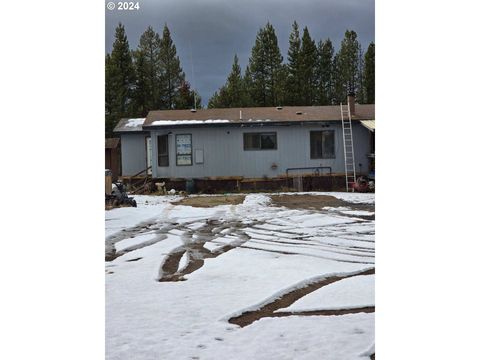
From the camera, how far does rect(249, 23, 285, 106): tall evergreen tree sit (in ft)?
9.49

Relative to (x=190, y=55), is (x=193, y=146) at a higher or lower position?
lower

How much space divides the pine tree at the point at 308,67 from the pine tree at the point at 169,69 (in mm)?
757

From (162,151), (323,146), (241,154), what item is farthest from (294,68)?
(162,151)

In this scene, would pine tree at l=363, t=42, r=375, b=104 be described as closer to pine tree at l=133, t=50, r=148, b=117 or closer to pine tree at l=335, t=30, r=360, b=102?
pine tree at l=335, t=30, r=360, b=102

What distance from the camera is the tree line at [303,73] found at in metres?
2.76

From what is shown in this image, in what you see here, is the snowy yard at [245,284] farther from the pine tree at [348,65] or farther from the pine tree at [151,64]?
the pine tree at [151,64]

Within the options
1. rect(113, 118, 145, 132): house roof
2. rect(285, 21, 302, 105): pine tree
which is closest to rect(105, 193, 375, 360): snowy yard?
rect(113, 118, 145, 132): house roof

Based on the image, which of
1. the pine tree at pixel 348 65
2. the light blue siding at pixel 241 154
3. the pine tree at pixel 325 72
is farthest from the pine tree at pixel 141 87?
the light blue siding at pixel 241 154

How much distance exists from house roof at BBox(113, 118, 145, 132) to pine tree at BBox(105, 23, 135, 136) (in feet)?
0.12

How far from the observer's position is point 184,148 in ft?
18.5
